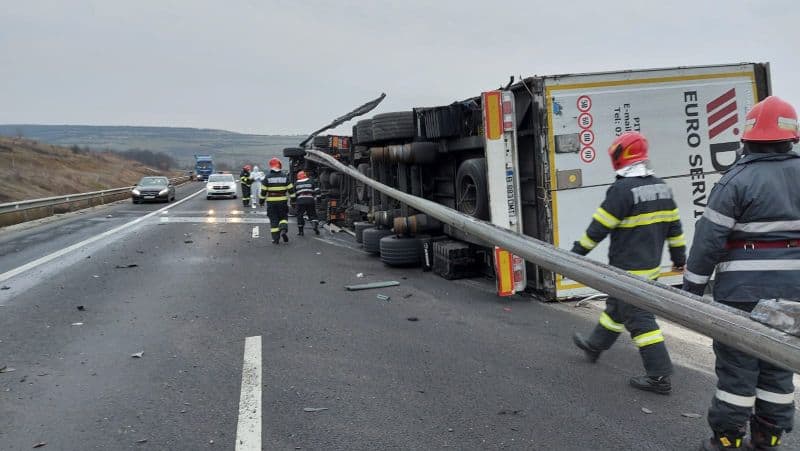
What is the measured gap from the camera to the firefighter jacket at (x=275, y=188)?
12.4 meters

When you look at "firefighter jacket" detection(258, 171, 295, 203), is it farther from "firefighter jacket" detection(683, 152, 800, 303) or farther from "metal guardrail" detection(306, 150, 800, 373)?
"firefighter jacket" detection(683, 152, 800, 303)

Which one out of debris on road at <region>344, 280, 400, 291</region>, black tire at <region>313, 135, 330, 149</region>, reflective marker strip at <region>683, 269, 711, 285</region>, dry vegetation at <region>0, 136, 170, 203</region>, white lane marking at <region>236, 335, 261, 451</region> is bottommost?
white lane marking at <region>236, 335, 261, 451</region>

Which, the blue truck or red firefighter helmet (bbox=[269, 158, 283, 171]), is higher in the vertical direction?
the blue truck

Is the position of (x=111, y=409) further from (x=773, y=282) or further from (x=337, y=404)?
(x=773, y=282)

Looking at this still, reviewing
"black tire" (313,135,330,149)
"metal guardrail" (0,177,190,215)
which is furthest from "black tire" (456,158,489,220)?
"metal guardrail" (0,177,190,215)

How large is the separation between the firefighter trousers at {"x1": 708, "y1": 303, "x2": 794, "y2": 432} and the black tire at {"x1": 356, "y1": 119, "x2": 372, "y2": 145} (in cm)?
764


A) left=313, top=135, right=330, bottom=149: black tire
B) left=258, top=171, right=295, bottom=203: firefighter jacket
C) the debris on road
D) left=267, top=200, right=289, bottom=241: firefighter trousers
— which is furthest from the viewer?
left=313, top=135, right=330, bottom=149: black tire

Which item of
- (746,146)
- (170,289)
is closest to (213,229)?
(170,289)

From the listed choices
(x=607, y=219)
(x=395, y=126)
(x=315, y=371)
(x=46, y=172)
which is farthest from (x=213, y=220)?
(x=46, y=172)

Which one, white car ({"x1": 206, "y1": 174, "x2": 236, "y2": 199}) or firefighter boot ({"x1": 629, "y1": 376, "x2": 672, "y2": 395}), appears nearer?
firefighter boot ({"x1": 629, "y1": 376, "x2": 672, "y2": 395})

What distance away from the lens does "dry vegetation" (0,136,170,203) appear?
111 feet

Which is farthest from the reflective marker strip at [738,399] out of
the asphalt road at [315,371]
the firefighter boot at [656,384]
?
the firefighter boot at [656,384]

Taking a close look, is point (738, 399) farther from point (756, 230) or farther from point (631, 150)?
point (631, 150)

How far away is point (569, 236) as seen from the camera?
6570 millimetres
